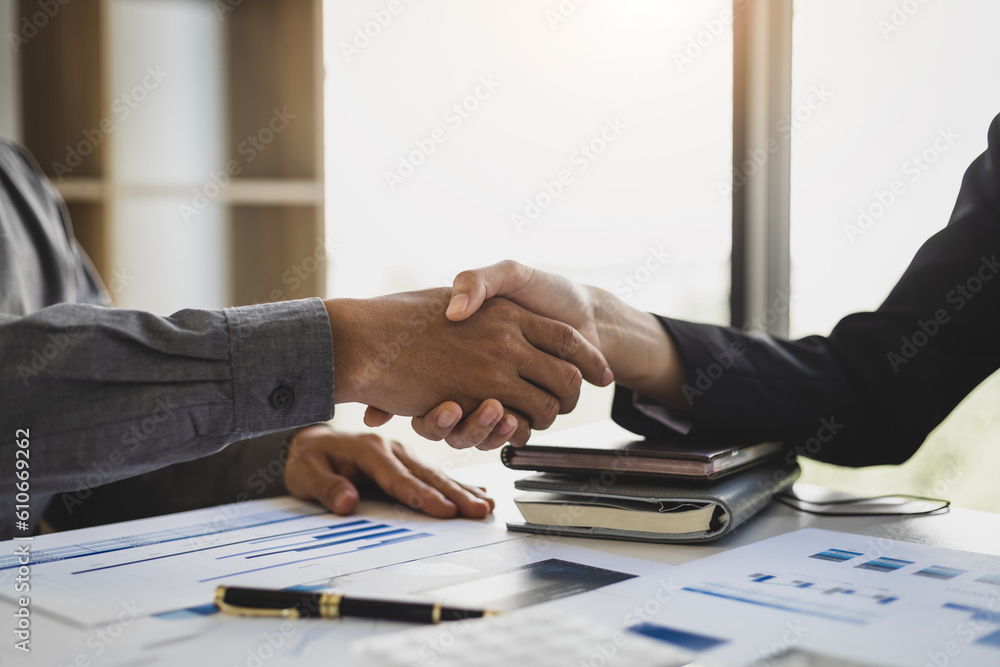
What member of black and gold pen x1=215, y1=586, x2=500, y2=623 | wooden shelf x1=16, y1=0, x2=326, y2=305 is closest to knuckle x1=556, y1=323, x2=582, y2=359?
black and gold pen x1=215, y1=586, x2=500, y2=623

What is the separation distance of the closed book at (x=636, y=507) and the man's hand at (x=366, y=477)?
96mm

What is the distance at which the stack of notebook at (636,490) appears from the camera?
791 millimetres

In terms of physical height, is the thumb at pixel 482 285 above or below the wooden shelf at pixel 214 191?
below

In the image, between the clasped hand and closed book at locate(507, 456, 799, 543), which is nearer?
closed book at locate(507, 456, 799, 543)

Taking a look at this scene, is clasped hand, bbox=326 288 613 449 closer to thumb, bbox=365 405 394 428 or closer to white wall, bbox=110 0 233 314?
thumb, bbox=365 405 394 428

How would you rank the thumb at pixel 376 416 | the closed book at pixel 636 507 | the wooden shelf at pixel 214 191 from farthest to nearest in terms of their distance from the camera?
1. the wooden shelf at pixel 214 191
2. the thumb at pixel 376 416
3. the closed book at pixel 636 507

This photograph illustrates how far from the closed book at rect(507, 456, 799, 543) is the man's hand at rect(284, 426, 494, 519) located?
10 centimetres

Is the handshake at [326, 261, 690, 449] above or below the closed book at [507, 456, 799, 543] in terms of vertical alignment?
above

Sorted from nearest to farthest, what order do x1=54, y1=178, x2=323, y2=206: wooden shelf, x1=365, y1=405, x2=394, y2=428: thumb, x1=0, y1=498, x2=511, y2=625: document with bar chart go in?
x1=0, y1=498, x2=511, y2=625: document with bar chart
x1=365, y1=405, x2=394, y2=428: thumb
x1=54, y1=178, x2=323, y2=206: wooden shelf

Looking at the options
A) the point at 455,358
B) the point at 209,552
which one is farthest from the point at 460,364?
the point at 209,552

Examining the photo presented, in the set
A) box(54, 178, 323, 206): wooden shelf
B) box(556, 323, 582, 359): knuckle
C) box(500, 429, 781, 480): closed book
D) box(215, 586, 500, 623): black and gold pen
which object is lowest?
box(215, 586, 500, 623): black and gold pen

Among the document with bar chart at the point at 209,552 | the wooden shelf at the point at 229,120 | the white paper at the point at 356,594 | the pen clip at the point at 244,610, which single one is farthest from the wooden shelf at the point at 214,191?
the pen clip at the point at 244,610

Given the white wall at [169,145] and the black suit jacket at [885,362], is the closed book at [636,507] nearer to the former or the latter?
the black suit jacket at [885,362]

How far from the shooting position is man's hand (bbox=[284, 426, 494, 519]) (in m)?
0.94
